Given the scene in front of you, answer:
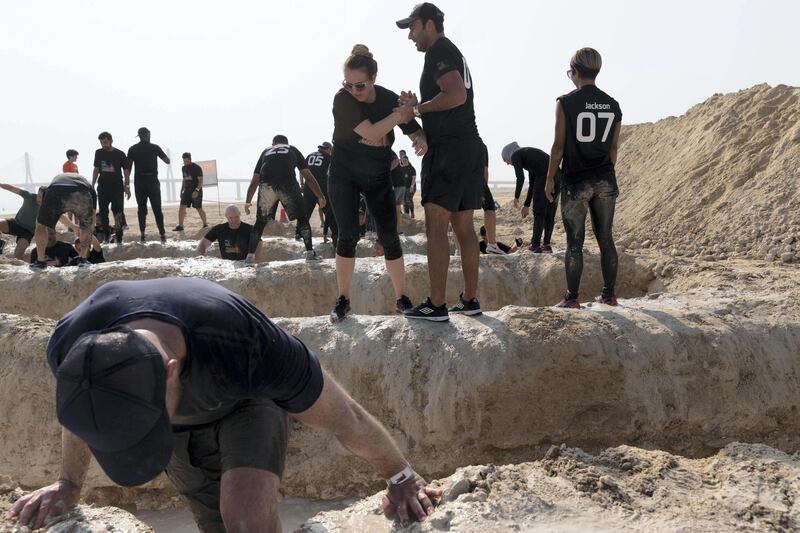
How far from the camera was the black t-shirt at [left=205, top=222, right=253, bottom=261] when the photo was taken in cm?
843

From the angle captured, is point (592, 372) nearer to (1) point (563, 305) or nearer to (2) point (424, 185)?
(1) point (563, 305)

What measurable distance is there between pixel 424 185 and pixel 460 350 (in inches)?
40.7

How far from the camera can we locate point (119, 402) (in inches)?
64.2

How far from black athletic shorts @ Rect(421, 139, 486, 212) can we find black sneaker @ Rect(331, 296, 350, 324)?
0.85 meters

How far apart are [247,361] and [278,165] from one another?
253 inches

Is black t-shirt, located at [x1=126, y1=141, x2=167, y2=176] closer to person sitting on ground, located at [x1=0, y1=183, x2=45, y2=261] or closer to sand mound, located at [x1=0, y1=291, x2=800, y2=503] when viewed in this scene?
person sitting on ground, located at [x1=0, y1=183, x2=45, y2=261]

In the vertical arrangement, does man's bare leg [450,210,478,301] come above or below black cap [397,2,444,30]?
below

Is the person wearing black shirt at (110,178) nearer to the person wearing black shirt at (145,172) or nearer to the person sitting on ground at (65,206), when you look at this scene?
the person wearing black shirt at (145,172)

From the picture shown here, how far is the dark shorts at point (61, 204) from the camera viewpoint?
7.79 m

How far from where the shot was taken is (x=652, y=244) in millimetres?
12273

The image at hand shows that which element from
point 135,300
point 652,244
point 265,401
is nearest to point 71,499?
point 265,401

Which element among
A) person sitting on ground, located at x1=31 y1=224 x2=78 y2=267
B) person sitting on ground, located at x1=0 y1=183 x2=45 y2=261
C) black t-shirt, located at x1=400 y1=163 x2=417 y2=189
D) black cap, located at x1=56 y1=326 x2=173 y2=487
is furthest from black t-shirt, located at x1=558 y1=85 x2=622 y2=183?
black t-shirt, located at x1=400 y1=163 x2=417 y2=189

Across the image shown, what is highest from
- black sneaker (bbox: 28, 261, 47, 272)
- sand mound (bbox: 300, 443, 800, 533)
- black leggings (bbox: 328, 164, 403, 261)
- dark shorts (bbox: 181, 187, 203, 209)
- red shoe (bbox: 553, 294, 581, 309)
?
dark shorts (bbox: 181, 187, 203, 209)

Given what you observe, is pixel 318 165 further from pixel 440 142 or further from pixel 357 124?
pixel 440 142
